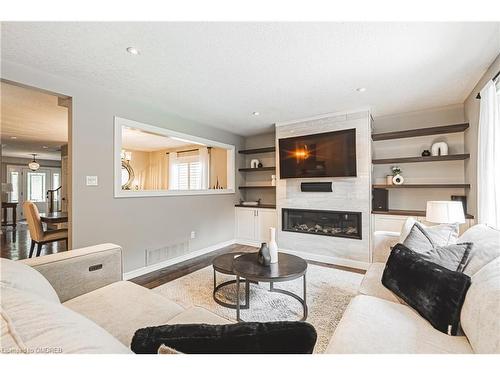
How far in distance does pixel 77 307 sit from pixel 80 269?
0.36 meters

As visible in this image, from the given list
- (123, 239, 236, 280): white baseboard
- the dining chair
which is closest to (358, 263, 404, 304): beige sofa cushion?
(123, 239, 236, 280): white baseboard

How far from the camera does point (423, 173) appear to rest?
3584 millimetres

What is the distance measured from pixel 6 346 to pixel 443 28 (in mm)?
2824

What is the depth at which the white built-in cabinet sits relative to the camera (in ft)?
15.1

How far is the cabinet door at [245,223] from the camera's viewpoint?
4.82m

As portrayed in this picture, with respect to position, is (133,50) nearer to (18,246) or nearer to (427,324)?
(427,324)

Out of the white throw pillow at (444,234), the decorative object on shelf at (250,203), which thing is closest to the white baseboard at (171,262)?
Answer: the decorative object on shelf at (250,203)

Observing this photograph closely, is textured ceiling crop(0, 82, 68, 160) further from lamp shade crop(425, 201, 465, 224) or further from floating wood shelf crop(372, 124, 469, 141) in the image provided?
floating wood shelf crop(372, 124, 469, 141)

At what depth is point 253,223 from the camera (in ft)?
15.8

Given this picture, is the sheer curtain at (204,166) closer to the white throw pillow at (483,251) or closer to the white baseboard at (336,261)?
the white baseboard at (336,261)

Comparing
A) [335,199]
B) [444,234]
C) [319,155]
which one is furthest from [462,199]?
[319,155]

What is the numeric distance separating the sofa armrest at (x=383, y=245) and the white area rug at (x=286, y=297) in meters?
0.56
